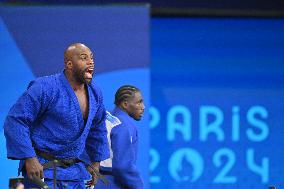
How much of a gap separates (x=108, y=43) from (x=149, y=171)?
4.07 feet

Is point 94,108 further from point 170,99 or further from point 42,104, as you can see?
point 170,99

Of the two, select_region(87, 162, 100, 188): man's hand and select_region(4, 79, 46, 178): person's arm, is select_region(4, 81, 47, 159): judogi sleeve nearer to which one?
select_region(4, 79, 46, 178): person's arm

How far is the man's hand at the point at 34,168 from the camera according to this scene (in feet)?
18.6

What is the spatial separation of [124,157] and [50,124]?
106 cm

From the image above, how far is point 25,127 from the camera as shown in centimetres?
575

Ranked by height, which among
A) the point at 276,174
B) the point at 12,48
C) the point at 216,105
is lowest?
the point at 276,174

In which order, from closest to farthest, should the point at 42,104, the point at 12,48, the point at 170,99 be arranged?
1. the point at 42,104
2. the point at 12,48
3. the point at 170,99

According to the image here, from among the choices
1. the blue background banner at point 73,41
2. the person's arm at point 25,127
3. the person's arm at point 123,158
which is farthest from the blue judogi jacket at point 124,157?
the blue background banner at point 73,41

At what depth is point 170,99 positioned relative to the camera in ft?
31.1

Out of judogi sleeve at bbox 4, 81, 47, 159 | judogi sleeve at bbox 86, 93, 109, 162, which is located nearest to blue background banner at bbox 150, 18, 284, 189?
judogi sleeve at bbox 86, 93, 109, 162

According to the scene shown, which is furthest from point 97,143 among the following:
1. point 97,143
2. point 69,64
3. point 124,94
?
point 124,94

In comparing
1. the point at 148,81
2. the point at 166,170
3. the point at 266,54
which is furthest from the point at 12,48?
the point at 266,54

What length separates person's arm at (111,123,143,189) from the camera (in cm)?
683

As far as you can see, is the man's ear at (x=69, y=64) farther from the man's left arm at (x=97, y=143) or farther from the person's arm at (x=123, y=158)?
the person's arm at (x=123, y=158)
